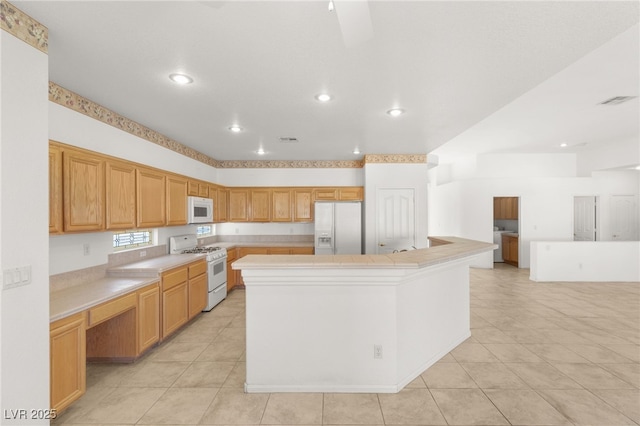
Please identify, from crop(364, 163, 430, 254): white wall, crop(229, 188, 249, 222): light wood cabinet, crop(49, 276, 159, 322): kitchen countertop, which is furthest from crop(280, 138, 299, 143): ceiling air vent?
crop(49, 276, 159, 322): kitchen countertop

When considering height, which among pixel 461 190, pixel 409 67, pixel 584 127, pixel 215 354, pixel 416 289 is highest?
pixel 584 127

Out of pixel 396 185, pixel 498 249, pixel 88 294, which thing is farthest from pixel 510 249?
pixel 88 294

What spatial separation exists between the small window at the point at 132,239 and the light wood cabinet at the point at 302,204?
2.76 meters

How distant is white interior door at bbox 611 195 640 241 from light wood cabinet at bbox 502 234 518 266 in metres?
2.20

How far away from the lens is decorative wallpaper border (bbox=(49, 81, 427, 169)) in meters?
2.69

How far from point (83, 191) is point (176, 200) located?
1.58 metres

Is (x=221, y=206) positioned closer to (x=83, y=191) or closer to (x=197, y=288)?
(x=197, y=288)

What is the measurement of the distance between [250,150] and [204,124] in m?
1.55

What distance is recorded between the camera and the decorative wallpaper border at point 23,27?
158 cm

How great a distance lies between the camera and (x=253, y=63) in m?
2.15

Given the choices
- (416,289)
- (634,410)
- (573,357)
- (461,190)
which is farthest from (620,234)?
(416,289)

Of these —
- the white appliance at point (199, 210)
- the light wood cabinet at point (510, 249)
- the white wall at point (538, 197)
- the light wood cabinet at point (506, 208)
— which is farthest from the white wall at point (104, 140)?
the light wood cabinet at point (506, 208)

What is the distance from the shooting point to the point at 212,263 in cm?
448

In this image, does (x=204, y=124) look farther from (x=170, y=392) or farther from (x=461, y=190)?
(x=461, y=190)
